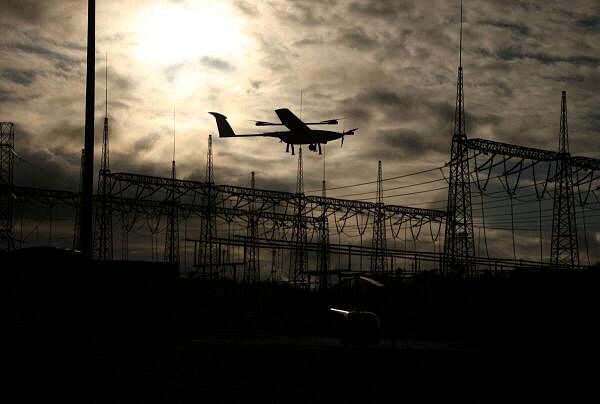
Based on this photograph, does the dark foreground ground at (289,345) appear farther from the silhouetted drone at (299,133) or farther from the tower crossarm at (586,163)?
the tower crossarm at (586,163)

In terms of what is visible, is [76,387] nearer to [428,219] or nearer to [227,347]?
[227,347]

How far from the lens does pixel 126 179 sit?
39875 mm

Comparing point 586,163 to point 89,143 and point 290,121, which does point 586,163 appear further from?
point 89,143

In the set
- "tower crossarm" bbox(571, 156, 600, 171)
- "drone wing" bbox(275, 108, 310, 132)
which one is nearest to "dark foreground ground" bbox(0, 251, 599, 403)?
"drone wing" bbox(275, 108, 310, 132)

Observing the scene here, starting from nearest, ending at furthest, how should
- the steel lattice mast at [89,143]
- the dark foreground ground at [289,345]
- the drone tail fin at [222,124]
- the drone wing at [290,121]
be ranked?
the dark foreground ground at [289,345] → the steel lattice mast at [89,143] → the drone wing at [290,121] → the drone tail fin at [222,124]

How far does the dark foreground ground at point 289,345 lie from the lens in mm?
10039

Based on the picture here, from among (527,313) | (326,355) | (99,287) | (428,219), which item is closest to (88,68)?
(326,355)

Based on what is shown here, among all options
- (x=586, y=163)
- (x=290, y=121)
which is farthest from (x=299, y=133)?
(x=586, y=163)

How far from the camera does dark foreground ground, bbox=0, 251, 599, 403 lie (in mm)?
10039

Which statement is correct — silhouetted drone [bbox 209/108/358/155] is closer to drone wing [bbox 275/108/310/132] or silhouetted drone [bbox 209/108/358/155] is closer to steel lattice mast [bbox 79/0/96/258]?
drone wing [bbox 275/108/310/132]

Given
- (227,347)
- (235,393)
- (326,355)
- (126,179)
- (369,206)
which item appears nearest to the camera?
(235,393)

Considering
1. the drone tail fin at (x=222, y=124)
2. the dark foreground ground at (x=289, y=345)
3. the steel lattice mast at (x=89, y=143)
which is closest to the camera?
the dark foreground ground at (x=289, y=345)

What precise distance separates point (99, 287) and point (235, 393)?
1241cm

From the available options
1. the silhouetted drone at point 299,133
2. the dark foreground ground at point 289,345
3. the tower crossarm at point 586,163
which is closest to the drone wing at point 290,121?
the silhouetted drone at point 299,133
